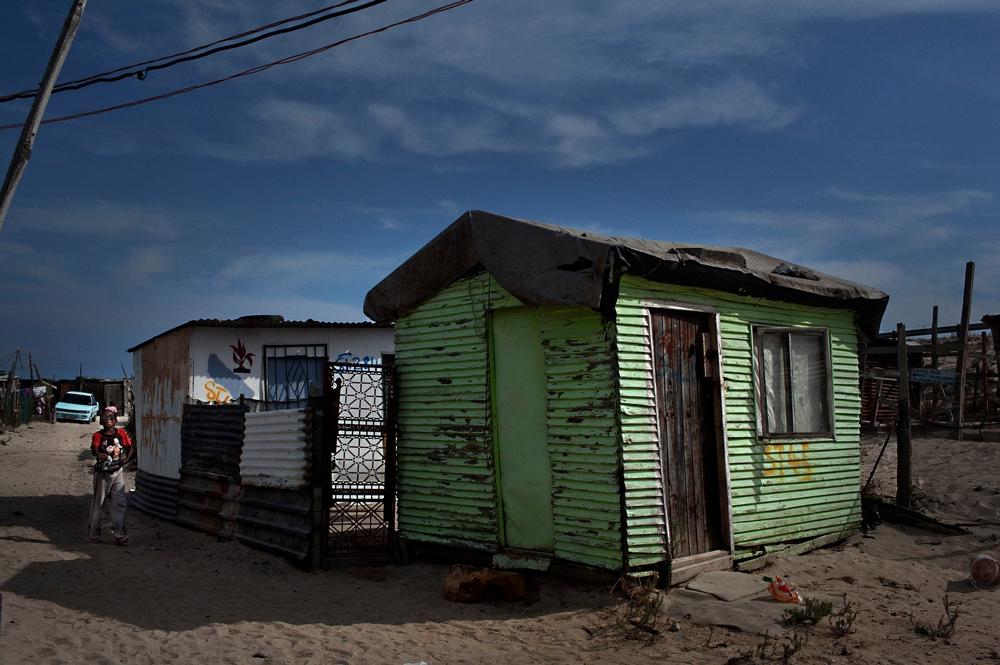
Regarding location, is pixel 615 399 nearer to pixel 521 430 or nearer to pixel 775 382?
pixel 521 430

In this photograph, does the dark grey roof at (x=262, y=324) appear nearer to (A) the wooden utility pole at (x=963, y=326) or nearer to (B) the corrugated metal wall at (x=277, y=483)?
(B) the corrugated metal wall at (x=277, y=483)

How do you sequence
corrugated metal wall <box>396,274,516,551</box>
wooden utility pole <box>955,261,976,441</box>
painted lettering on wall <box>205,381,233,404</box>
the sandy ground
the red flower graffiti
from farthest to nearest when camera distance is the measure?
wooden utility pole <box>955,261,976,441</box>, the red flower graffiti, painted lettering on wall <box>205,381,233,404</box>, corrugated metal wall <box>396,274,516,551</box>, the sandy ground

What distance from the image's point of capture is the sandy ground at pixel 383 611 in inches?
225

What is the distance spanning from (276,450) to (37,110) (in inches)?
171

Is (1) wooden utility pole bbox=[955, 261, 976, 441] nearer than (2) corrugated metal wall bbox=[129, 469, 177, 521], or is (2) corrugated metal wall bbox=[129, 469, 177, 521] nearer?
(2) corrugated metal wall bbox=[129, 469, 177, 521]

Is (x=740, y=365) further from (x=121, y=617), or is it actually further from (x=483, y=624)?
(x=121, y=617)

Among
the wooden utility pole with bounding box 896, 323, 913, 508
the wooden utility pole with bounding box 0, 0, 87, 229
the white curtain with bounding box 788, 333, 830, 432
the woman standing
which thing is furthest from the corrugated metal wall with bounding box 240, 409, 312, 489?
the wooden utility pole with bounding box 896, 323, 913, 508

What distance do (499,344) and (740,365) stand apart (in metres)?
2.57

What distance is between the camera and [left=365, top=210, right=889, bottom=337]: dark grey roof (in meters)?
6.81

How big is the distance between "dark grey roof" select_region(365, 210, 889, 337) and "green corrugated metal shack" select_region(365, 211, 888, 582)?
21 millimetres

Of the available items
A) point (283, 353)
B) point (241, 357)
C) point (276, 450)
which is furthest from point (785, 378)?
point (241, 357)

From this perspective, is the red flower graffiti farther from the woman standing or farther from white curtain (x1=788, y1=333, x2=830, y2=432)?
white curtain (x1=788, y1=333, x2=830, y2=432)

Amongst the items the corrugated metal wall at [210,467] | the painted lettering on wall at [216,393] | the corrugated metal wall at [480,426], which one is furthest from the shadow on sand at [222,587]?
the painted lettering on wall at [216,393]

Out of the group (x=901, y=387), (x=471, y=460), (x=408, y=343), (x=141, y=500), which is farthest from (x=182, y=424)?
(x=901, y=387)
